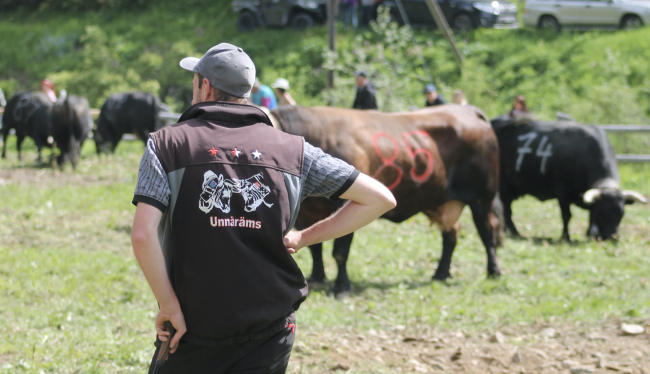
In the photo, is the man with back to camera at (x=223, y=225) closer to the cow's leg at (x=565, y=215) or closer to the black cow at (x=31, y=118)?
the cow's leg at (x=565, y=215)

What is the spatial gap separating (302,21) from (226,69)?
22.8m

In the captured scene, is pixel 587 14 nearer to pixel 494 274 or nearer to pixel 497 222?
pixel 497 222

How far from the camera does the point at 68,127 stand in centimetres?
1256

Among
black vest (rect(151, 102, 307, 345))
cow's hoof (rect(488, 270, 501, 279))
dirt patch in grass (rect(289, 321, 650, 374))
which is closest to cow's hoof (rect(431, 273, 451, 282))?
cow's hoof (rect(488, 270, 501, 279))

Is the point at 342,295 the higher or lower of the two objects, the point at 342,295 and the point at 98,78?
the higher

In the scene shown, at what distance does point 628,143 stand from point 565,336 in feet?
32.9

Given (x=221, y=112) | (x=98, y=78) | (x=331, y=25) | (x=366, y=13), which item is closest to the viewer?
(x=221, y=112)

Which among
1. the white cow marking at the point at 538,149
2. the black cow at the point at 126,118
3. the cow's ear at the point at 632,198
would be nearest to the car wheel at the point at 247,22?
the black cow at the point at 126,118

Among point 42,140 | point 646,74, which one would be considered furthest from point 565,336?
point 646,74

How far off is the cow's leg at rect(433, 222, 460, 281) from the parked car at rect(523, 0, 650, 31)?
1743 cm

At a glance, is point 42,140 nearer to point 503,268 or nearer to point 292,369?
point 503,268

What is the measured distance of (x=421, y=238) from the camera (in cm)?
893

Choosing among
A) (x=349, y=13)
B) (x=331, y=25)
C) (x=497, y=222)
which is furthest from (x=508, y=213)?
(x=349, y=13)

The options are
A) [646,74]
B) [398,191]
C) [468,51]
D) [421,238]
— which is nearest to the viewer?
[398,191]
